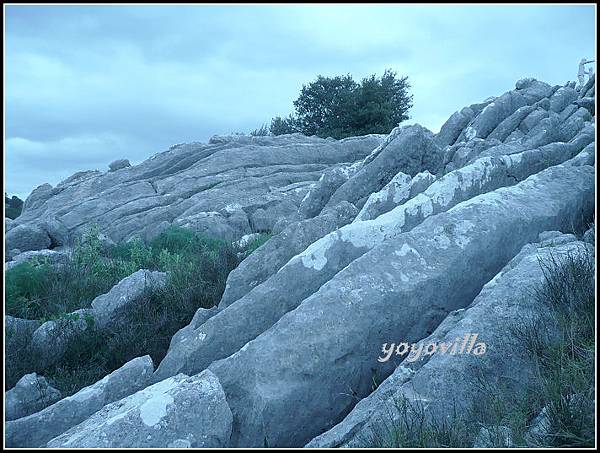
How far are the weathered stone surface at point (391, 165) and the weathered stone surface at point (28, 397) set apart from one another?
7.98 m

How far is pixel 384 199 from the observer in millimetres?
10742

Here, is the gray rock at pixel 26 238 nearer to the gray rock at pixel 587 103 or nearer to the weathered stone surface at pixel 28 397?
the weathered stone surface at pixel 28 397

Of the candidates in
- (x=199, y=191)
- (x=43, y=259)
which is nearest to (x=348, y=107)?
(x=199, y=191)

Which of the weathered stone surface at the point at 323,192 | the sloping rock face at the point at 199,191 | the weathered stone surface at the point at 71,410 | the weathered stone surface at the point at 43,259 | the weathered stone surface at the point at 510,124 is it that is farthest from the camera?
the weathered stone surface at the point at 510,124

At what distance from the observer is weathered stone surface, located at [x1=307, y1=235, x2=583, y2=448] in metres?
4.54

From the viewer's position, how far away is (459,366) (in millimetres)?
4840

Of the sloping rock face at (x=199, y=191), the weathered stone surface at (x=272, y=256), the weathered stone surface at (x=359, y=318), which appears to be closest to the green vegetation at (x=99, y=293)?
the weathered stone surface at (x=272, y=256)

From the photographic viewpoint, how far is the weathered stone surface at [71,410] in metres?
5.72

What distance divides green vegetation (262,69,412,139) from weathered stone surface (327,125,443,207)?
32161 mm

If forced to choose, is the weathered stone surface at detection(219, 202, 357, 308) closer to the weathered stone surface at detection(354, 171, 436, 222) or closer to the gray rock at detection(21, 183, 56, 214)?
the weathered stone surface at detection(354, 171, 436, 222)

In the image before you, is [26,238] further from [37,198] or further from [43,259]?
[37,198]

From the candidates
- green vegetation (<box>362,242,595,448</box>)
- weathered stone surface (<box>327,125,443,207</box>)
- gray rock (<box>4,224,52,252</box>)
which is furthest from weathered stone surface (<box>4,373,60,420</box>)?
gray rock (<box>4,224,52,252</box>)

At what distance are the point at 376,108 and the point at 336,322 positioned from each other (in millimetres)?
42950

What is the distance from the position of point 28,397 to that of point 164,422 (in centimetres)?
296
